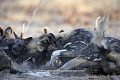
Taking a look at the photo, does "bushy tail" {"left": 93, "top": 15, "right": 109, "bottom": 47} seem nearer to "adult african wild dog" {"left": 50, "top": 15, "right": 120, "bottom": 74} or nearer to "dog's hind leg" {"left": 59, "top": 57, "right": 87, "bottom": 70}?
"adult african wild dog" {"left": 50, "top": 15, "right": 120, "bottom": 74}

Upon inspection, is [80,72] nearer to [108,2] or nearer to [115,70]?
[115,70]

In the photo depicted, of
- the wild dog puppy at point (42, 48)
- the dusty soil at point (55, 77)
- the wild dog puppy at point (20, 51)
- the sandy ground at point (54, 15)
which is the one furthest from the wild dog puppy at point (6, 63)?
the sandy ground at point (54, 15)

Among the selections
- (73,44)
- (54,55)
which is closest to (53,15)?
(73,44)

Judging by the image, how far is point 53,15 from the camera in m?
8.21

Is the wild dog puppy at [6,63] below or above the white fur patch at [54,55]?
below

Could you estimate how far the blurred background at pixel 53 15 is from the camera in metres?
7.46

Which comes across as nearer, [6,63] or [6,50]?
[6,63]

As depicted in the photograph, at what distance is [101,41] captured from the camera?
165 inches

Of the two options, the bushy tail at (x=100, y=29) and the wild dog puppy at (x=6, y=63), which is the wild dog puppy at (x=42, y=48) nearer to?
the wild dog puppy at (x=6, y=63)

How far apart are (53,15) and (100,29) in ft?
13.7

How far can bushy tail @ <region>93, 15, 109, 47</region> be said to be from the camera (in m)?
4.06

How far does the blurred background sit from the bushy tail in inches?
117

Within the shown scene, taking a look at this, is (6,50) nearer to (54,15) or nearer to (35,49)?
(35,49)

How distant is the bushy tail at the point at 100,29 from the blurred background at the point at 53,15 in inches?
117
